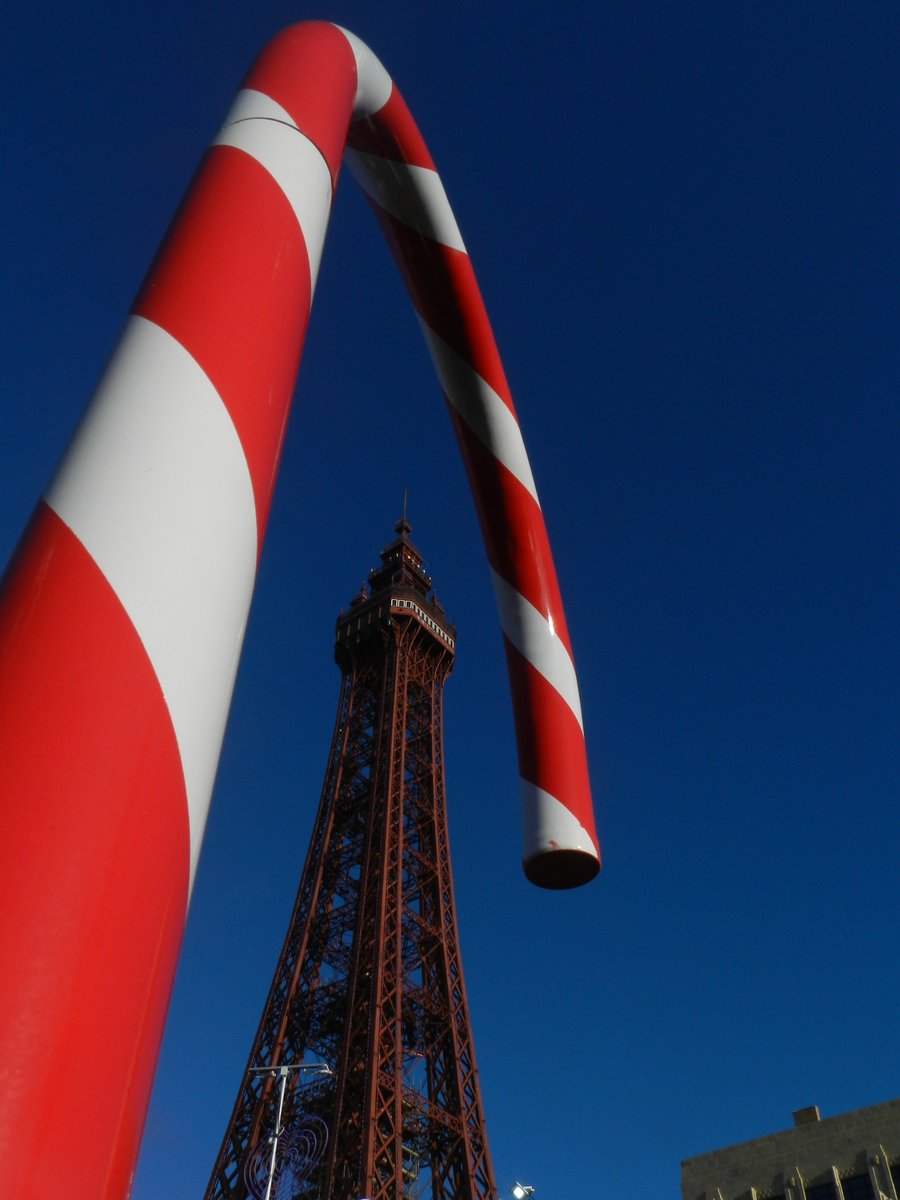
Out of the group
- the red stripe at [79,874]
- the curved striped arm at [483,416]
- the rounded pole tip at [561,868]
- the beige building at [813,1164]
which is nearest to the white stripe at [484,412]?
the curved striped arm at [483,416]

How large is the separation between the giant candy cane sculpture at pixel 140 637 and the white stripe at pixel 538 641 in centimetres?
30

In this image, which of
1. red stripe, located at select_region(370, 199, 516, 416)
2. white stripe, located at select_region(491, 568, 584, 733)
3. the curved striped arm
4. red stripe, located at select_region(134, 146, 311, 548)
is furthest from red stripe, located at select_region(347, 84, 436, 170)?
white stripe, located at select_region(491, 568, 584, 733)

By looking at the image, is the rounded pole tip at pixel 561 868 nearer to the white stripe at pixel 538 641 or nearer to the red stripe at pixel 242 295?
the white stripe at pixel 538 641

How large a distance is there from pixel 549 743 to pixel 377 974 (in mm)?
29212

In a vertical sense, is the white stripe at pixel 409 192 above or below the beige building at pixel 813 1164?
below

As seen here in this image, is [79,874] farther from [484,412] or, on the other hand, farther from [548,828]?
[484,412]

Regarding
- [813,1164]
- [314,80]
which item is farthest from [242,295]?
[813,1164]

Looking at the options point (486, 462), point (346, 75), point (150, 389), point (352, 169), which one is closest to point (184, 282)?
point (150, 389)

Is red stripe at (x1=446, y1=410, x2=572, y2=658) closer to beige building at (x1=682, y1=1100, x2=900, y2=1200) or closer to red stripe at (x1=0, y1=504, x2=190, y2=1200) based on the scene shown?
red stripe at (x1=0, y1=504, x2=190, y2=1200)

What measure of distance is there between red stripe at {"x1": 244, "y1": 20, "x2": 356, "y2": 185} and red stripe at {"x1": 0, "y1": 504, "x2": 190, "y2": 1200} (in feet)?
2.46

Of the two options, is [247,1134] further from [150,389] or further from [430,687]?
[150,389]

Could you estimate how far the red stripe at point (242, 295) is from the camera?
3.00 ft

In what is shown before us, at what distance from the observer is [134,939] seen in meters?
0.65

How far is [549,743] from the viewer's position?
147 cm
